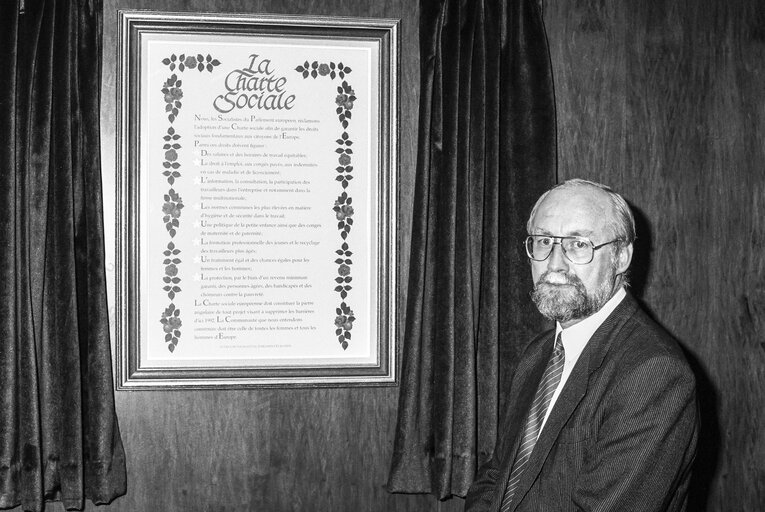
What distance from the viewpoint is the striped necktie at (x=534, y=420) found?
1.73 m

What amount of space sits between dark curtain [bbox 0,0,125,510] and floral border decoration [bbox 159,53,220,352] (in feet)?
0.64

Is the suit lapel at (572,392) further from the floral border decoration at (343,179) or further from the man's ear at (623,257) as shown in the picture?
the floral border decoration at (343,179)

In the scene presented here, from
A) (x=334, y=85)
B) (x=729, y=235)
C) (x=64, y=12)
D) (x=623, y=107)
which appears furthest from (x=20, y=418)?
(x=729, y=235)

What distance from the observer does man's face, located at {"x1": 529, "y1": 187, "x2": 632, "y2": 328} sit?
1.75m

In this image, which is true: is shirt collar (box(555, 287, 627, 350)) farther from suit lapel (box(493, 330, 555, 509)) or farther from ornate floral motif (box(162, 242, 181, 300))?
ornate floral motif (box(162, 242, 181, 300))

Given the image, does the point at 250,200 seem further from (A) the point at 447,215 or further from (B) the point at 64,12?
(B) the point at 64,12

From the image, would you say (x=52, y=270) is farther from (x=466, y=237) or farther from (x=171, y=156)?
(x=466, y=237)

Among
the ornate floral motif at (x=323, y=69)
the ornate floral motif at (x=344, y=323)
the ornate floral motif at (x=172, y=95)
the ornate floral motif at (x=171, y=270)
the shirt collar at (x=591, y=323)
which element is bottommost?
the ornate floral motif at (x=344, y=323)

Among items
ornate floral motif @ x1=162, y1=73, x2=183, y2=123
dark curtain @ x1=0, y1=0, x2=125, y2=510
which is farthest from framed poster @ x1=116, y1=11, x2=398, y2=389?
dark curtain @ x1=0, y1=0, x2=125, y2=510

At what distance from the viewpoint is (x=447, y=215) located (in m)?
2.35

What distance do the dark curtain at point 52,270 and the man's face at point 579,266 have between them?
1.36m

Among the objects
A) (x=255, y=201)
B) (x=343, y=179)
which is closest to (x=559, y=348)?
(x=343, y=179)

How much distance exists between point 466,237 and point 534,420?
0.75 meters

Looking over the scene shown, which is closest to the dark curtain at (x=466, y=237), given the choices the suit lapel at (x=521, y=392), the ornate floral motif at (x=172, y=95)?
the suit lapel at (x=521, y=392)
